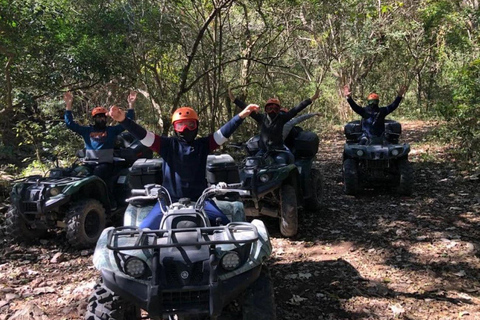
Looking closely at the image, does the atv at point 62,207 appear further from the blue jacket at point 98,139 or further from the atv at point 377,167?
the atv at point 377,167

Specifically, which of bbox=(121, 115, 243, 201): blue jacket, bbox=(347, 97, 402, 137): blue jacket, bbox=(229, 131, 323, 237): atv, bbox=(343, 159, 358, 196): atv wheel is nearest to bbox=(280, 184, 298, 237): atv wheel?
bbox=(229, 131, 323, 237): atv

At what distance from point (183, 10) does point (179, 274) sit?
9554mm

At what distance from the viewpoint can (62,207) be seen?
6039 millimetres

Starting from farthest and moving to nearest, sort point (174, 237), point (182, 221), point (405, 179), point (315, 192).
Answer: point (405, 179) → point (315, 192) → point (182, 221) → point (174, 237)

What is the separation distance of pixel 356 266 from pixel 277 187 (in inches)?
55.8

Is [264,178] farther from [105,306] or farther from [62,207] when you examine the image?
[105,306]

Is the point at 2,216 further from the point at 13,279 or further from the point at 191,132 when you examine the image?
the point at 191,132

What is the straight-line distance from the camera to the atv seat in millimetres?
3114

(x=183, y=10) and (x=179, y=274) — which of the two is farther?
(x=183, y=10)

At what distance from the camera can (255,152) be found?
23.7ft

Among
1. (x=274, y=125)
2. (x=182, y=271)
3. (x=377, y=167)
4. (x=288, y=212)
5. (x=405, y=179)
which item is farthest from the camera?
(x=377, y=167)

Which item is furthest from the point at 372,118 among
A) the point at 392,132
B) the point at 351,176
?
the point at 351,176

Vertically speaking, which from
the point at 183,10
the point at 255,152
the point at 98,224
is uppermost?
the point at 183,10

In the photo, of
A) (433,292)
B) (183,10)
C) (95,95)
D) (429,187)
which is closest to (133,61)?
(183,10)
